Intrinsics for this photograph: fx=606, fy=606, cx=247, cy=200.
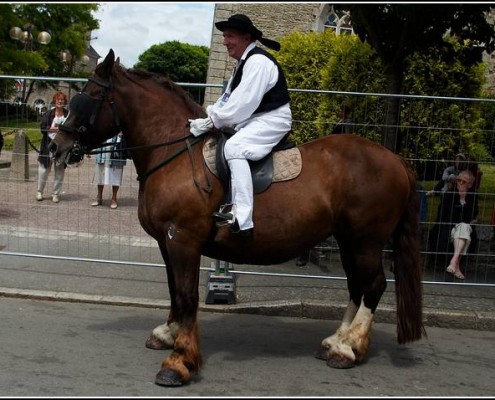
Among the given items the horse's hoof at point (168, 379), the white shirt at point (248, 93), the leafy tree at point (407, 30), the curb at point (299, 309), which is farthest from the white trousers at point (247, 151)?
the leafy tree at point (407, 30)

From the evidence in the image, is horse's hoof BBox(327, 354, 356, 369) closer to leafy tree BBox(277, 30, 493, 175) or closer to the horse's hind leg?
the horse's hind leg

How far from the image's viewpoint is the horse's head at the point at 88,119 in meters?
4.67

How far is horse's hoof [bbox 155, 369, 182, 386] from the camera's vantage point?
4402 mm

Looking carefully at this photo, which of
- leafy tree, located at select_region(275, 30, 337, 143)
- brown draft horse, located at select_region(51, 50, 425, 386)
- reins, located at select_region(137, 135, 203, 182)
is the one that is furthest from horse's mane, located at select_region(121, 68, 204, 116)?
leafy tree, located at select_region(275, 30, 337, 143)

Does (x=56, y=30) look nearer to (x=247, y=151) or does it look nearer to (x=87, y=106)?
(x=87, y=106)

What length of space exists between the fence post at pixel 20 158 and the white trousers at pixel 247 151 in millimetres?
4163

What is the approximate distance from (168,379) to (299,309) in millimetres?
2299

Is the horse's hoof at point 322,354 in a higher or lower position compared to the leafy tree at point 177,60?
lower

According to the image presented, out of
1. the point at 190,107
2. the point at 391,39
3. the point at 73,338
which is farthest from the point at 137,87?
the point at 391,39

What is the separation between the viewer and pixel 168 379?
14.5 ft

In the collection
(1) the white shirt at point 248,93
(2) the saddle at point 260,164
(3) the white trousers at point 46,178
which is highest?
(1) the white shirt at point 248,93

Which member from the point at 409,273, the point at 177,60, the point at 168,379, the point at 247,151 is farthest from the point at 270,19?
the point at 177,60

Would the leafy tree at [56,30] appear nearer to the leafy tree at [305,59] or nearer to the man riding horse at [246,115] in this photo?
the leafy tree at [305,59]

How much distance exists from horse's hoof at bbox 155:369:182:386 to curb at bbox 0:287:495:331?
1.99 m
